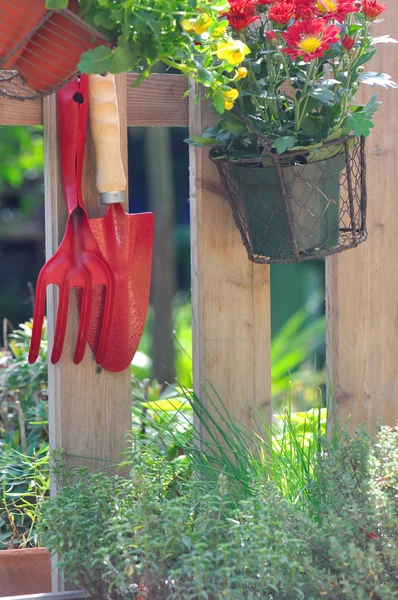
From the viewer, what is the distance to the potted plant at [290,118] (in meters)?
1.63

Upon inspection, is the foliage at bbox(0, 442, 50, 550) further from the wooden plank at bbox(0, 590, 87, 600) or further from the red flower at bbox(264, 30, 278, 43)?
the red flower at bbox(264, 30, 278, 43)

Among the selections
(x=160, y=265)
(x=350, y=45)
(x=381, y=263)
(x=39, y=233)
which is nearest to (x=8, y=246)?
(x=39, y=233)

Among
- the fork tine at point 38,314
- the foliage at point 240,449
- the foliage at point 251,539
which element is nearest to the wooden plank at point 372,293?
the foliage at point 240,449

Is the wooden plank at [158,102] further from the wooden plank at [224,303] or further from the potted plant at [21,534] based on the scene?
the potted plant at [21,534]

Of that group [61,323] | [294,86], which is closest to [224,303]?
[61,323]

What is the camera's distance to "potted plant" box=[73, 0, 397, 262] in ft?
5.36

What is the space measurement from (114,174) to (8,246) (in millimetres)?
3948

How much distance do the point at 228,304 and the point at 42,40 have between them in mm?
830

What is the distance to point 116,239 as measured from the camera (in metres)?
1.90

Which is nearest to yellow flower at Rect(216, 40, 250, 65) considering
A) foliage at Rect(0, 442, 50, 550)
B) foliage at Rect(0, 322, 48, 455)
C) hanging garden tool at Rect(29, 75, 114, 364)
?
hanging garden tool at Rect(29, 75, 114, 364)

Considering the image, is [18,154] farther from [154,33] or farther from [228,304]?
[154,33]

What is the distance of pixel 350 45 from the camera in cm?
171

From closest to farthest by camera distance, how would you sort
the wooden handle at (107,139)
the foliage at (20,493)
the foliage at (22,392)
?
the wooden handle at (107,139), the foliage at (20,493), the foliage at (22,392)

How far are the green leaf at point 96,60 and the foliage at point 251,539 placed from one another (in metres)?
0.72
